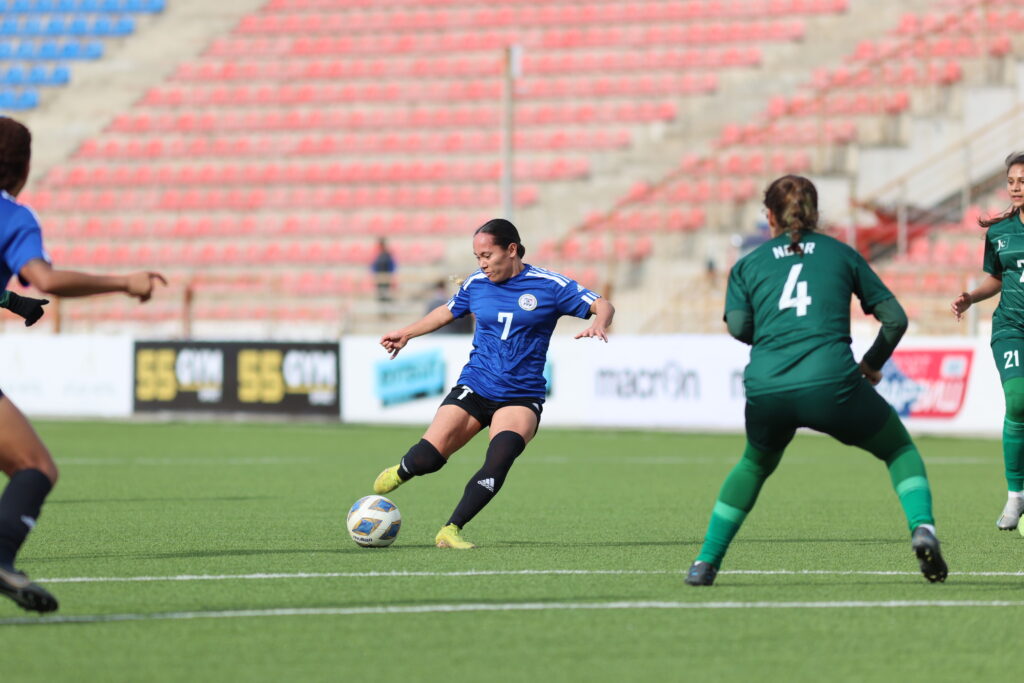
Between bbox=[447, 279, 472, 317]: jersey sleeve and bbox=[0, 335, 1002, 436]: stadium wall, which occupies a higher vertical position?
bbox=[447, 279, 472, 317]: jersey sleeve

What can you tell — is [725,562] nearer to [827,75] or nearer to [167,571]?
[167,571]

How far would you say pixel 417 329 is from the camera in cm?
948

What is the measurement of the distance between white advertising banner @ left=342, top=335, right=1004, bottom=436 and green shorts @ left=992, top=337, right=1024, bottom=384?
30.9 feet

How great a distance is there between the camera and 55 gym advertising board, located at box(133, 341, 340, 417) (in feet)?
76.9

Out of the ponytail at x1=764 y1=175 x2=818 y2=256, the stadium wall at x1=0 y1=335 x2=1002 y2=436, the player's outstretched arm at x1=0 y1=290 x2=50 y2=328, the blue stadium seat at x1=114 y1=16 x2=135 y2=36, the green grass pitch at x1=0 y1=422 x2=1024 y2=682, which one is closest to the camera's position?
the green grass pitch at x1=0 y1=422 x2=1024 y2=682

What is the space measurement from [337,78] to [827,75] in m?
11.4

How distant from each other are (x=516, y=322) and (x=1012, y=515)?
3364mm

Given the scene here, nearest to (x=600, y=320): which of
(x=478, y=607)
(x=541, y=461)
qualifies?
(x=478, y=607)

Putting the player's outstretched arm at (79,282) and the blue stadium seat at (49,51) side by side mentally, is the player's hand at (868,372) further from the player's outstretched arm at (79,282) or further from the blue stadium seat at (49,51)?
the blue stadium seat at (49,51)

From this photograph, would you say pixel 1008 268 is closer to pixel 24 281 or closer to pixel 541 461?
pixel 24 281

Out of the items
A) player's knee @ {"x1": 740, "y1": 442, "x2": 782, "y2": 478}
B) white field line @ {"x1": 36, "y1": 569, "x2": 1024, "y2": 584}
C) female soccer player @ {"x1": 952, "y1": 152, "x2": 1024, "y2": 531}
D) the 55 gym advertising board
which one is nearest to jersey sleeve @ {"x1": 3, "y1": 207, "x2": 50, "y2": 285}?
white field line @ {"x1": 36, "y1": 569, "x2": 1024, "y2": 584}

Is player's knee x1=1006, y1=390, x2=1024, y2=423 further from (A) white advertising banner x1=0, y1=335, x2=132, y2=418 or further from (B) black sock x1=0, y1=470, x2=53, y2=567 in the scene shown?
(A) white advertising banner x1=0, y1=335, x2=132, y2=418

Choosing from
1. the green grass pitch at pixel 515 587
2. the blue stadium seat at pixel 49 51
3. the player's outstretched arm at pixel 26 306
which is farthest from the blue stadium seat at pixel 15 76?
the player's outstretched arm at pixel 26 306

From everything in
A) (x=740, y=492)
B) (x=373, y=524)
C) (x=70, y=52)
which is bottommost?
(x=373, y=524)
